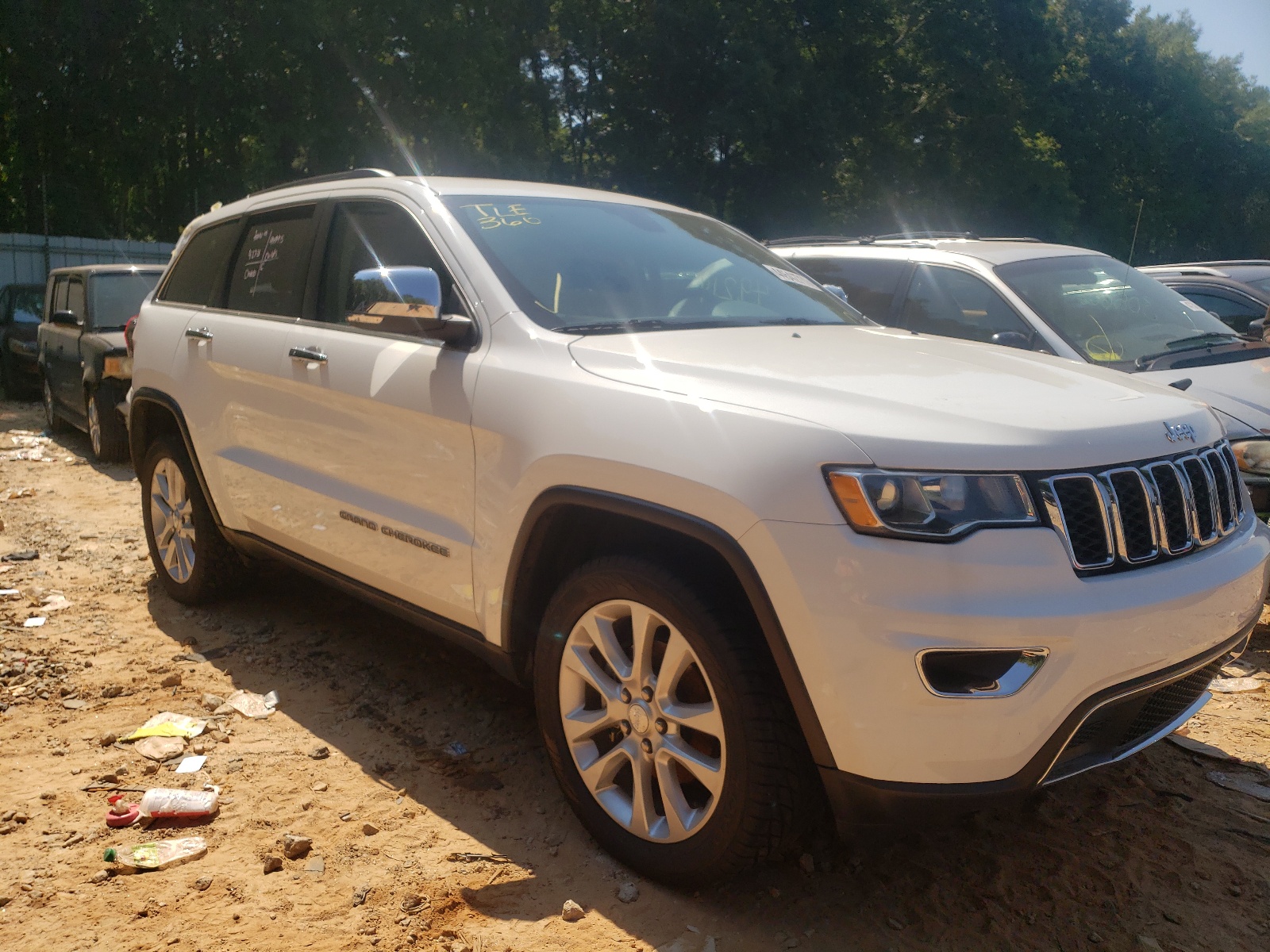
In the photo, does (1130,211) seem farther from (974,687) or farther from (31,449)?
(974,687)

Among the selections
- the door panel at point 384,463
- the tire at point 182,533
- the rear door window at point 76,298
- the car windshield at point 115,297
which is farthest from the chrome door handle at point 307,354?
the rear door window at point 76,298

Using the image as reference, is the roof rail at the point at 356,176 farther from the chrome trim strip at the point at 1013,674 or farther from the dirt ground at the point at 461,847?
the chrome trim strip at the point at 1013,674

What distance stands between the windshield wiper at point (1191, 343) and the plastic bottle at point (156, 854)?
4895 millimetres

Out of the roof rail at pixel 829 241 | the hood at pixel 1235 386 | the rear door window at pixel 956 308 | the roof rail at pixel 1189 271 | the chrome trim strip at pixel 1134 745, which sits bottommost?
the chrome trim strip at pixel 1134 745

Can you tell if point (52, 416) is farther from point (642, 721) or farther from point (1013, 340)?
point (642, 721)

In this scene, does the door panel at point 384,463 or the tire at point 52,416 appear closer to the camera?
the door panel at point 384,463

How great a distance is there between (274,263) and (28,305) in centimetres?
1167

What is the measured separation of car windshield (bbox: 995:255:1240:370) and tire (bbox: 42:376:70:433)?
30.6ft

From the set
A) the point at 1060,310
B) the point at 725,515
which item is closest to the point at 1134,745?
the point at 725,515

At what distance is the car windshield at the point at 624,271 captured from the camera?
3.30 metres

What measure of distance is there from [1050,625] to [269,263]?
338 cm

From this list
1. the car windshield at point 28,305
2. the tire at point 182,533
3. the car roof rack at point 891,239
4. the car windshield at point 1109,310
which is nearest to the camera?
the tire at point 182,533

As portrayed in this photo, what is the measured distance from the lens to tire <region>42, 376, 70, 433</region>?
35.7 feet

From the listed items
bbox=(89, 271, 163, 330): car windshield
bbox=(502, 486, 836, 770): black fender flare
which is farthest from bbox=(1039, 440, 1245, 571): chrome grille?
bbox=(89, 271, 163, 330): car windshield
